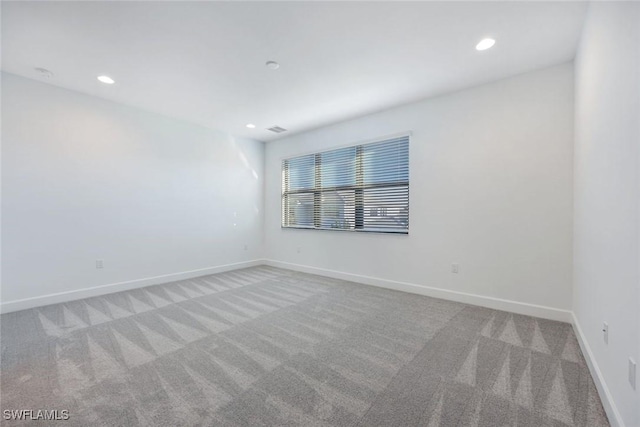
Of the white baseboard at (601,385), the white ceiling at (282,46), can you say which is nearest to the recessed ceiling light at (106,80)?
the white ceiling at (282,46)

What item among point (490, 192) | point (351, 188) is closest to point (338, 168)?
point (351, 188)

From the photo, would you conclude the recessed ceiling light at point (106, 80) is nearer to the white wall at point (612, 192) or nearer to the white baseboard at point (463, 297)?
the white baseboard at point (463, 297)

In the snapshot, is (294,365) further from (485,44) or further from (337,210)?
(485,44)

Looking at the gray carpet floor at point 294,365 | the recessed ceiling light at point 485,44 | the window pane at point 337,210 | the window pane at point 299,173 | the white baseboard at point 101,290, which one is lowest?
the gray carpet floor at point 294,365

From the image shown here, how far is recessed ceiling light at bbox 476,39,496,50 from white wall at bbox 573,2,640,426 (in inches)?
24.5

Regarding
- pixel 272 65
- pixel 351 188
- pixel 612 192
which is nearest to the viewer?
pixel 612 192

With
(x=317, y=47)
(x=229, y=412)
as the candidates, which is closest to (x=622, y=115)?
(x=317, y=47)

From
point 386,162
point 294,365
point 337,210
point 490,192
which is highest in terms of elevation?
point 386,162

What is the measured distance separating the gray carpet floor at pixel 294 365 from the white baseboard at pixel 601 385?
6 cm

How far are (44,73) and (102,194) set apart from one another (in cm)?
148

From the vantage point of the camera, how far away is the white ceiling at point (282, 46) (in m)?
1.99

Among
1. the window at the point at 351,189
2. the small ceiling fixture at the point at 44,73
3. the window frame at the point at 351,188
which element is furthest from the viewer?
the window at the point at 351,189

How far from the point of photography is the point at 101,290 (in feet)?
11.7

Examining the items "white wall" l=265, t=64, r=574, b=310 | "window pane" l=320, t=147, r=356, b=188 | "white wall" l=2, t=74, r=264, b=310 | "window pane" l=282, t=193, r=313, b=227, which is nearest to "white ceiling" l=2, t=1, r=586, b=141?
"white wall" l=265, t=64, r=574, b=310
